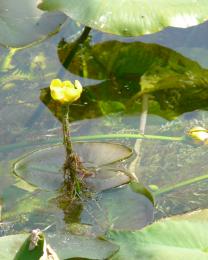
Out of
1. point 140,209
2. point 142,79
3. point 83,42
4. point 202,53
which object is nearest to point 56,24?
A: point 83,42

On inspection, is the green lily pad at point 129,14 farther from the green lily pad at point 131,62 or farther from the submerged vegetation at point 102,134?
the green lily pad at point 131,62

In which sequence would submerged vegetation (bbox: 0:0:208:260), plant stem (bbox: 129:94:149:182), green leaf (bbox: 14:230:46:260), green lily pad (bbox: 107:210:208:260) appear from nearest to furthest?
green leaf (bbox: 14:230:46:260)
green lily pad (bbox: 107:210:208:260)
submerged vegetation (bbox: 0:0:208:260)
plant stem (bbox: 129:94:149:182)

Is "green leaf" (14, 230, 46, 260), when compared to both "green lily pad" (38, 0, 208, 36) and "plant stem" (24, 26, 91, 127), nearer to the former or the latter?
"plant stem" (24, 26, 91, 127)

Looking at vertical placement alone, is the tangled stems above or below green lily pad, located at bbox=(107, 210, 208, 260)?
below

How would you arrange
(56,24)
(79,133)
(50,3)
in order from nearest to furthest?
(79,133), (50,3), (56,24)

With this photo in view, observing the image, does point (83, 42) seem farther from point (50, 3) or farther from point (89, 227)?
point (89, 227)

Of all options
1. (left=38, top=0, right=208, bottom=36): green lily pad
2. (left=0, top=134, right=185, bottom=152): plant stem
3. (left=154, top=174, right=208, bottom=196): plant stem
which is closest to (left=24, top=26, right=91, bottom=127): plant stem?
(left=0, top=134, right=185, bottom=152): plant stem

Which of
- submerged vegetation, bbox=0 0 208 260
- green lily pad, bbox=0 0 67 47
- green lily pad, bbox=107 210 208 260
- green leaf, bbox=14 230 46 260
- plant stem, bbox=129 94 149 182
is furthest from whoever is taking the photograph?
green lily pad, bbox=0 0 67 47

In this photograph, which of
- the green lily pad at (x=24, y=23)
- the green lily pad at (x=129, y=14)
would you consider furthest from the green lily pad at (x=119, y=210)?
the green lily pad at (x=24, y=23)
